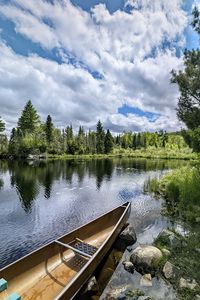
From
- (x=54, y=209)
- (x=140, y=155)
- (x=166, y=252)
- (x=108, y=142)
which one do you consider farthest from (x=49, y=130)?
(x=166, y=252)

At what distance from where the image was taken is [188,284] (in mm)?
6820

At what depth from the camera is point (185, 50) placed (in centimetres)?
1664

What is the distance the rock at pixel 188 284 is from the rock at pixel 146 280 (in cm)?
105

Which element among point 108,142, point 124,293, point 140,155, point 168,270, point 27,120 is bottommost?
point 124,293

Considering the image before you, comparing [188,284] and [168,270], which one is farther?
[168,270]

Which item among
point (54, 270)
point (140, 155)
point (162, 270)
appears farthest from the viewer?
point (140, 155)

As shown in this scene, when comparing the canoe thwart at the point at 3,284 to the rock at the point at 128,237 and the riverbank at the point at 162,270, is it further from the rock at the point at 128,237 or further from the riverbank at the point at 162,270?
the rock at the point at 128,237

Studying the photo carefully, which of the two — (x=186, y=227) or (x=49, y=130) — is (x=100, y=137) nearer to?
(x=49, y=130)

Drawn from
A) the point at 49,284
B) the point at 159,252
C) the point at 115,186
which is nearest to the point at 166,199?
the point at 115,186

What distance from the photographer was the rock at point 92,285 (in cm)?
738

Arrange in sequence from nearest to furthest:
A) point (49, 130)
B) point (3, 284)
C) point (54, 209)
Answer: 1. point (3, 284)
2. point (54, 209)
3. point (49, 130)

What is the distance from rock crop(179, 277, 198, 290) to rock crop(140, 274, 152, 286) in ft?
3.44

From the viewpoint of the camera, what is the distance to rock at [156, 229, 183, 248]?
32.2ft

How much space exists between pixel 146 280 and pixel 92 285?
1814 millimetres
